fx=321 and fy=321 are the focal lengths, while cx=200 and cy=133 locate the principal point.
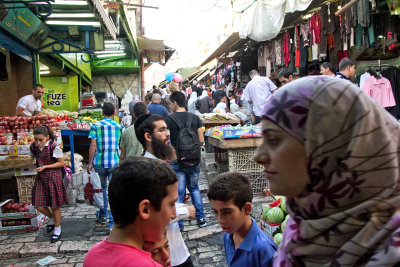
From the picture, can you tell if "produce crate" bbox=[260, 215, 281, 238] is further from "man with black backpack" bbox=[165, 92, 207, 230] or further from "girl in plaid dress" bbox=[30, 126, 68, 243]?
"girl in plaid dress" bbox=[30, 126, 68, 243]

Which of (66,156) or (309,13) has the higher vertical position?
(309,13)

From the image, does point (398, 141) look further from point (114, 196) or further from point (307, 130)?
point (114, 196)

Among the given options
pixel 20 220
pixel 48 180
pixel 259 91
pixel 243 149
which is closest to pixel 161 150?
pixel 48 180

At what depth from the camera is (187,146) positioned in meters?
4.91

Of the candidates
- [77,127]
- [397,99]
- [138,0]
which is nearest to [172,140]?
[77,127]

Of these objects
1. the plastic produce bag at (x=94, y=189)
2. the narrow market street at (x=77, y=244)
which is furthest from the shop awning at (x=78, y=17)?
the narrow market street at (x=77, y=244)

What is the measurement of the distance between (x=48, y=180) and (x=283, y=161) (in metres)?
4.88

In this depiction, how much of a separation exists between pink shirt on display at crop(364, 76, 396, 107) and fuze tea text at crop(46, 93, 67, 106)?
12.2 meters

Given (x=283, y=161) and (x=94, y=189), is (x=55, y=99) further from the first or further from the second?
(x=283, y=161)

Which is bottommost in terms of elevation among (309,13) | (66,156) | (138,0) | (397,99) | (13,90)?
(66,156)

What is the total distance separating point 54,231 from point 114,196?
4.18m

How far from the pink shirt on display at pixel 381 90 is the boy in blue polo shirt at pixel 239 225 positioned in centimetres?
572

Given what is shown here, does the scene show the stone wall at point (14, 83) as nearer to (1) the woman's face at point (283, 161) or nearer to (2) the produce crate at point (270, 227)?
(2) the produce crate at point (270, 227)

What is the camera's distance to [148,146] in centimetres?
333
